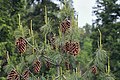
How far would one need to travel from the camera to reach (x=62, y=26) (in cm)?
480

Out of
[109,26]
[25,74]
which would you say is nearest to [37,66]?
[25,74]

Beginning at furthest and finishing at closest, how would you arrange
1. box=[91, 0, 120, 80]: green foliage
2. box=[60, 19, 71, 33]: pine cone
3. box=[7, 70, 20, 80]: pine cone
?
box=[91, 0, 120, 80]: green foliage → box=[60, 19, 71, 33]: pine cone → box=[7, 70, 20, 80]: pine cone

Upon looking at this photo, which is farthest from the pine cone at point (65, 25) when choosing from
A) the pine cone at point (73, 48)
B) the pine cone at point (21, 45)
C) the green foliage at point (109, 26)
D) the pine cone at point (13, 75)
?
the green foliage at point (109, 26)

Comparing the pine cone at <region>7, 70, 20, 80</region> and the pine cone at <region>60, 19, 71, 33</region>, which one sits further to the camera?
the pine cone at <region>60, 19, 71, 33</region>

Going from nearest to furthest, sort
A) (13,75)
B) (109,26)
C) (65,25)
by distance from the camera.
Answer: (13,75) → (65,25) → (109,26)

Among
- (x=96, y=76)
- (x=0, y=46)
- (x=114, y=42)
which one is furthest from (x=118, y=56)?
(x=96, y=76)

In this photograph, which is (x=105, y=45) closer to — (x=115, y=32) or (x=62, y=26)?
(x=115, y=32)

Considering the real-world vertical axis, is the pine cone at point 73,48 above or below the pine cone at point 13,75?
above

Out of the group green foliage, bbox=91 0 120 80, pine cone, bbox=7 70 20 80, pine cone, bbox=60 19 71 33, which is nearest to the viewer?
pine cone, bbox=7 70 20 80

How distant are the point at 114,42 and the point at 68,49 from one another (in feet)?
45.4

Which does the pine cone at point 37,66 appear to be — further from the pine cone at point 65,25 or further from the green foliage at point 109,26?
the green foliage at point 109,26

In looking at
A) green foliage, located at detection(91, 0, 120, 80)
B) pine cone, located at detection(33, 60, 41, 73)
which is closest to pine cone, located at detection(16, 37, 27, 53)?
pine cone, located at detection(33, 60, 41, 73)

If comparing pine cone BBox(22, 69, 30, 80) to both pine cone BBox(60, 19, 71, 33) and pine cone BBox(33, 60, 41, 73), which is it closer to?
pine cone BBox(33, 60, 41, 73)

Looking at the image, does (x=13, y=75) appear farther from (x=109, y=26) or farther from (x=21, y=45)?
(x=109, y=26)
